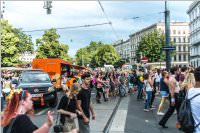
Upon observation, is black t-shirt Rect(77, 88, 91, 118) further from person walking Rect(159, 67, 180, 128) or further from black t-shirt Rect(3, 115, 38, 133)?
person walking Rect(159, 67, 180, 128)

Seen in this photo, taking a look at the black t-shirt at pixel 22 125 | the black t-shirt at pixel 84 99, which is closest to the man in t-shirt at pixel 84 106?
the black t-shirt at pixel 84 99

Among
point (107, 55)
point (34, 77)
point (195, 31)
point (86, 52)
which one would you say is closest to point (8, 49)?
point (107, 55)

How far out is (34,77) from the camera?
21281mm

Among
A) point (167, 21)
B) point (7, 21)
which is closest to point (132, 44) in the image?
point (7, 21)

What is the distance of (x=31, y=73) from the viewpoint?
21609mm

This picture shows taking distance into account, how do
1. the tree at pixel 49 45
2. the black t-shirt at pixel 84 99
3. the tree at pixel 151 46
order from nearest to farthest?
the black t-shirt at pixel 84 99 < the tree at pixel 151 46 < the tree at pixel 49 45

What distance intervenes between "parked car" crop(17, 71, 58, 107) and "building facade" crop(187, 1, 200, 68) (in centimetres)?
10051

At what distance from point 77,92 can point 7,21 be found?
83.3 meters

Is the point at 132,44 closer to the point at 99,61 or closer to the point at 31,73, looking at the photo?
the point at 99,61

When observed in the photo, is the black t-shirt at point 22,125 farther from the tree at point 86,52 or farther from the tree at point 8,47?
the tree at point 86,52

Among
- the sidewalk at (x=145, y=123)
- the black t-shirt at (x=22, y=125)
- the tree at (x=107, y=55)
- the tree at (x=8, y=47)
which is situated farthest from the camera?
the tree at (x=107, y=55)

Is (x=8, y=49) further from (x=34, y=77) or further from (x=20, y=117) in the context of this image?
(x=20, y=117)

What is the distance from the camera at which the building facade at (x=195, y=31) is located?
389 feet

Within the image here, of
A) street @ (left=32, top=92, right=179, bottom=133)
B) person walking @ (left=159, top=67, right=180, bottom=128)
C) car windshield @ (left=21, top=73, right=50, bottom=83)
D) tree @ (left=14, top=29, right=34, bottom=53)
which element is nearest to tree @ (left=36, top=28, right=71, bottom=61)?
tree @ (left=14, top=29, right=34, bottom=53)
